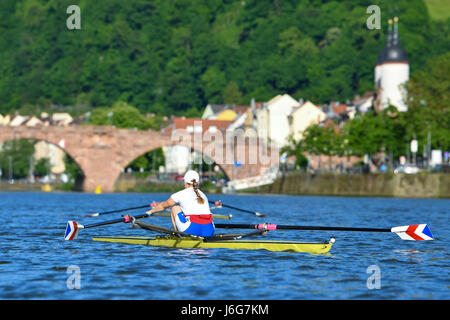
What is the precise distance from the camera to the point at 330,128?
9375 centimetres

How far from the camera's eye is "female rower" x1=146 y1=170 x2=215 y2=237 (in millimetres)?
20531

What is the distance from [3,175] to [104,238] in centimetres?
12724

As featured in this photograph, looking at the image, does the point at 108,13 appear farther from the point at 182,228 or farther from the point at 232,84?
the point at 182,228

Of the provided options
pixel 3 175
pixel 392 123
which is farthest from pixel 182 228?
pixel 3 175

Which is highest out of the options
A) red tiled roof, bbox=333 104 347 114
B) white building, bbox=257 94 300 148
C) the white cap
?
red tiled roof, bbox=333 104 347 114

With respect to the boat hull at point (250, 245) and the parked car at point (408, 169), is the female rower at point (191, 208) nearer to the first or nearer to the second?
the boat hull at point (250, 245)

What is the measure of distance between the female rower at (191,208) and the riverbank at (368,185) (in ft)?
162

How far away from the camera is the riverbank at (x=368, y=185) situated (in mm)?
68438

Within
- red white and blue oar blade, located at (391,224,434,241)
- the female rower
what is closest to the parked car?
red white and blue oar blade, located at (391,224,434,241)

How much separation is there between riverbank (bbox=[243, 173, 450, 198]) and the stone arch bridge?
1356 centimetres

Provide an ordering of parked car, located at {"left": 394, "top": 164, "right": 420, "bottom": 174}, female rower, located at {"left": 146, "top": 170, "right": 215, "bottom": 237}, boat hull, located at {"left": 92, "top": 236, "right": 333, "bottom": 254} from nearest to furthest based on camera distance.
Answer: female rower, located at {"left": 146, "top": 170, "right": 215, "bottom": 237} → boat hull, located at {"left": 92, "top": 236, "right": 333, "bottom": 254} → parked car, located at {"left": 394, "top": 164, "right": 420, "bottom": 174}

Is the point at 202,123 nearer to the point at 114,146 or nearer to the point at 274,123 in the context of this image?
the point at 274,123

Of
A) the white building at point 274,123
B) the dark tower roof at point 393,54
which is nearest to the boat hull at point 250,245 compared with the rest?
the dark tower roof at point 393,54

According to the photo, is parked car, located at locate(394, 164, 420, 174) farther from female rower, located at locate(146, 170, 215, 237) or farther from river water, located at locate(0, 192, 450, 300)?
female rower, located at locate(146, 170, 215, 237)
